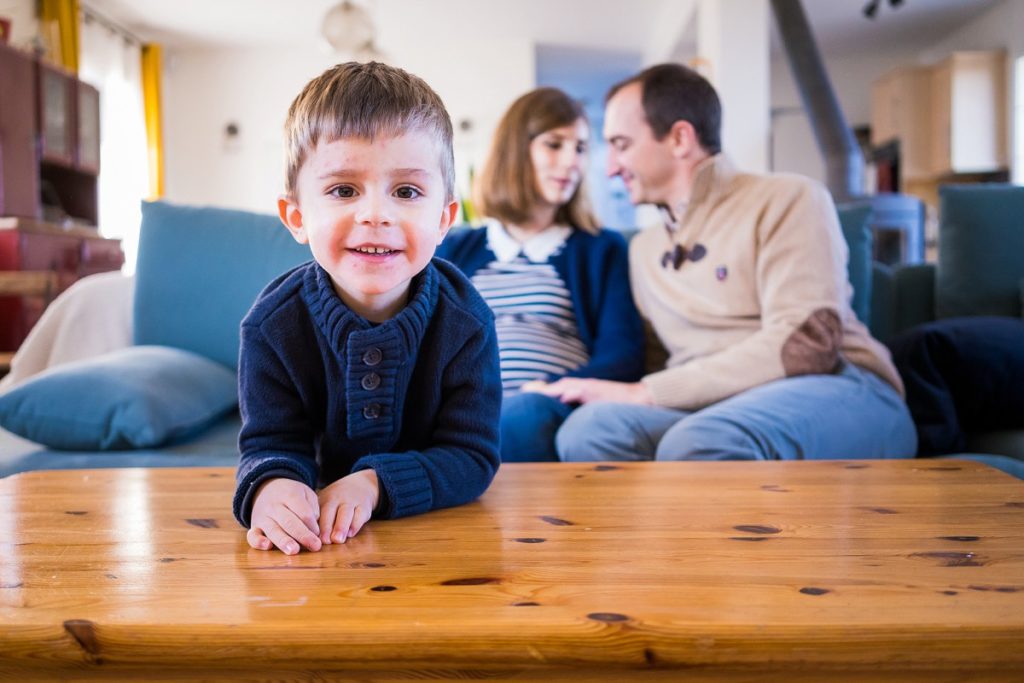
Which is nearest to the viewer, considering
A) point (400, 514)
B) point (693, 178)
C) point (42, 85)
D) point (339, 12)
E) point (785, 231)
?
point (400, 514)

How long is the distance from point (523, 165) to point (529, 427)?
25.0 inches

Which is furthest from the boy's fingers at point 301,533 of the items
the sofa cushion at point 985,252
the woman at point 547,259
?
the sofa cushion at point 985,252

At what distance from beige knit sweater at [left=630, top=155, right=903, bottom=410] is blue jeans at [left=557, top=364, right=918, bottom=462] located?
0.05 m

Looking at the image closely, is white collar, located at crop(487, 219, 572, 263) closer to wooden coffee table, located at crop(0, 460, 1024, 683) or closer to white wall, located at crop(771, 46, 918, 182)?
wooden coffee table, located at crop(0, 460, 1024, 683)

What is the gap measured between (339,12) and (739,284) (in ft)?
13.2

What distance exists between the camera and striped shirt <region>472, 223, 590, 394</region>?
76.1 inches

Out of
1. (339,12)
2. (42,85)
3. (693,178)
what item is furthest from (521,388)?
(42,85)

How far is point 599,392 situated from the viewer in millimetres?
1779

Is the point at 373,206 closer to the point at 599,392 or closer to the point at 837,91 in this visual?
the point at 599,392

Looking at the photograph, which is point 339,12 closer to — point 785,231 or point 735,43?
point 735,43

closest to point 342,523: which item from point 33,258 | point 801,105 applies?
point 33,258

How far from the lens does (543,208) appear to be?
2.08 m

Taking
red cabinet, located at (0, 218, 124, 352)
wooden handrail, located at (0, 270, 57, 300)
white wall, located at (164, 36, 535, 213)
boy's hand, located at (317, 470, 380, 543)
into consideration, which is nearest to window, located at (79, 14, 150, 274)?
white wall, located at (164, 36, 535, 213)

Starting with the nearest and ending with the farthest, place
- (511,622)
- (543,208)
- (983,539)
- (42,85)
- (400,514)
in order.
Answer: (511,622), (983,539), (400,514), (543,208), (42,85)
